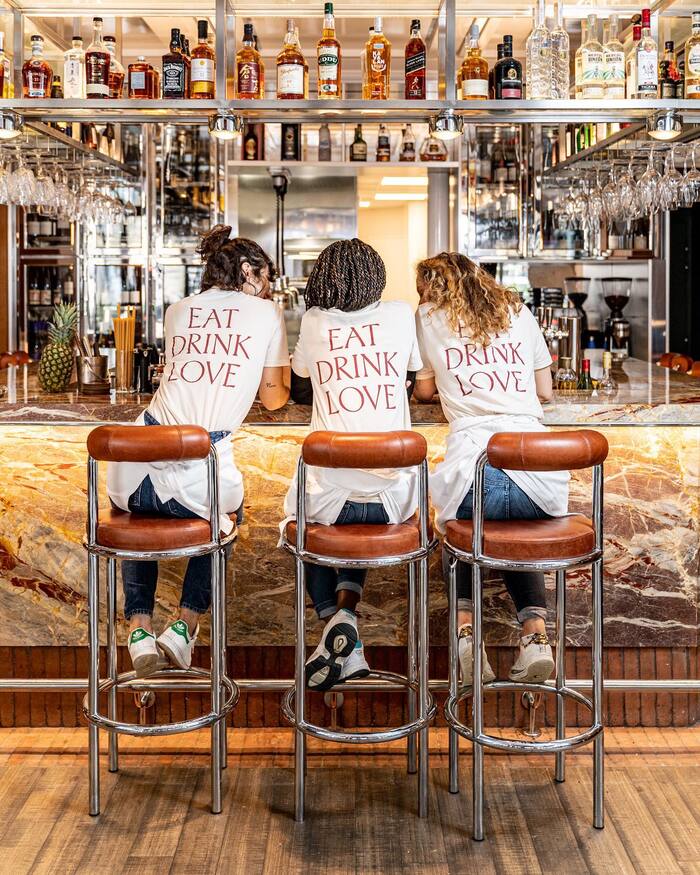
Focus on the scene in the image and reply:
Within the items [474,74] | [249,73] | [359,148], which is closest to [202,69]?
[249,73]

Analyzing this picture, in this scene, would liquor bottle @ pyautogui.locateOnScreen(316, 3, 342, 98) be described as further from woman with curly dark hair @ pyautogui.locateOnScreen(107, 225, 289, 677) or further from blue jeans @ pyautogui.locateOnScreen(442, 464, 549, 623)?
blue jeans @ pyautogui.locateOnScreen(442, 464, 549, 623)

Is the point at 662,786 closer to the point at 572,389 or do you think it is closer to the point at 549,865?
the point at 549,865

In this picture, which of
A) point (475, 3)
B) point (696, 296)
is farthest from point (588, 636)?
point (696, 296)

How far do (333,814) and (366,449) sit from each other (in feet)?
3.70

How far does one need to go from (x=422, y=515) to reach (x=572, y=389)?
1.16 m

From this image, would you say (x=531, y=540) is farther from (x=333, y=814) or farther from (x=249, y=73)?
(x=249, y=73)

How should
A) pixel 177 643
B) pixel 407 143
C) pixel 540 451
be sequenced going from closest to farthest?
pixel 540 451, pixel 177 643, pixel 407 143

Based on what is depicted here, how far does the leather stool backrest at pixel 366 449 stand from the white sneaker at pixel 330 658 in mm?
576

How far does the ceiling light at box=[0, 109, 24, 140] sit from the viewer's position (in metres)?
3.66

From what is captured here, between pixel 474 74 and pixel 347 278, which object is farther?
pixel 474 74

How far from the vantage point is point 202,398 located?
125 inches

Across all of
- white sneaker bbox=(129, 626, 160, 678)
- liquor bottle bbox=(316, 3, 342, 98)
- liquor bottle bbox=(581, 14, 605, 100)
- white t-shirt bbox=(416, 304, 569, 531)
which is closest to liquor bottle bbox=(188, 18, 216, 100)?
liquor bottle bbox=(316, 3, 342, 98)

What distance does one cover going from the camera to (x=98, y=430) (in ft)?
9.45

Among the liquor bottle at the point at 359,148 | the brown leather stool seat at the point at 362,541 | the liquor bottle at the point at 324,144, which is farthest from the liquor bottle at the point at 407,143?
the brown leather stool seat at the point at 362,541
